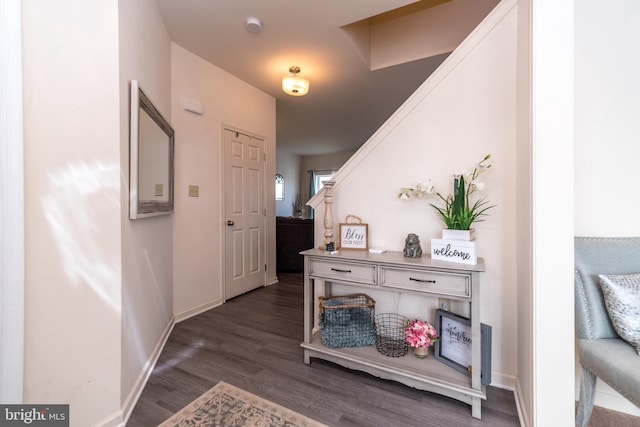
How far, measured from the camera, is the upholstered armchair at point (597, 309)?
1228 millimetres

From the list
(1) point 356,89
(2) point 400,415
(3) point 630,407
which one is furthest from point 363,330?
(1) point 356,89

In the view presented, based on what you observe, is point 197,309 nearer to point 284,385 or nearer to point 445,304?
point 284,385

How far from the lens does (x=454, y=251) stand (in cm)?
162

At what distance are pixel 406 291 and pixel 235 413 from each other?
119cm

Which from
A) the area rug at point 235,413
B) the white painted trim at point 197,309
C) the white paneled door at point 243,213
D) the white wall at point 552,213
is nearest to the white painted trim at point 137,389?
the area rug at point 235,413

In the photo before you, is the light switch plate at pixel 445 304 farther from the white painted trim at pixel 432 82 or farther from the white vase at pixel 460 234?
the white painted trim at pixel 432 82

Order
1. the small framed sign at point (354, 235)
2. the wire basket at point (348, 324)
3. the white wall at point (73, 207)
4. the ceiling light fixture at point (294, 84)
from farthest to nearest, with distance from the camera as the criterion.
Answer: the ceiling light fixture at point (294, 84), the small framed sign at point (354, 235), the wire basket at point (348, 324), the white wall at point (73, 207)

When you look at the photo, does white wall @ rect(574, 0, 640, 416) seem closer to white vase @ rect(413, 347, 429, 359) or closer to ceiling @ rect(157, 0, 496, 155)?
white vase @ rect(413, 347, 429, 359)

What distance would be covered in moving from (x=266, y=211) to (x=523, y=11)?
331 centimetres

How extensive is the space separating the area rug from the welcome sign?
1148 mm

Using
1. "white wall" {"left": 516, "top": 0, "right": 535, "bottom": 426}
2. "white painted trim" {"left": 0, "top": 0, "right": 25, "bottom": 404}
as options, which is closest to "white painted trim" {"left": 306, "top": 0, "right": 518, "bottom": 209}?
"white wall" {"left": 516, "top": 0, "right": 535, "bottom": 426}

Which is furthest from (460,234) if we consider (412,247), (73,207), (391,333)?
(73,207)

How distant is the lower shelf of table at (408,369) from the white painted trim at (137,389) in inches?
41.1

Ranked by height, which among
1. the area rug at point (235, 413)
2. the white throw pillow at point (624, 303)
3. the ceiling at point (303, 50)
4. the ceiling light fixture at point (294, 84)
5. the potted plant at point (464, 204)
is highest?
the ceiling at point (303, 50)
